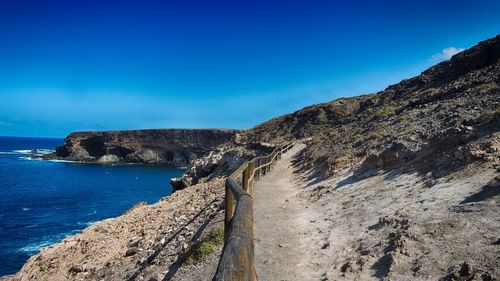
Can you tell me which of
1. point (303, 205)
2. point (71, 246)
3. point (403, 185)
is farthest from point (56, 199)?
point (403, 185)

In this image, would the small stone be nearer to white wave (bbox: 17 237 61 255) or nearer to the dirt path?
the dirt path

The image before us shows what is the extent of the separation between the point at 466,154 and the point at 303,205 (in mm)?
4913

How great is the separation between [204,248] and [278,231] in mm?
2010

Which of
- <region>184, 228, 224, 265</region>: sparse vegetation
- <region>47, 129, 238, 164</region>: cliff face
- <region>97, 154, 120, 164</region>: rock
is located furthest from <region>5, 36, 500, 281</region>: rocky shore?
<region>97, 154, 120, 164</region>: rock

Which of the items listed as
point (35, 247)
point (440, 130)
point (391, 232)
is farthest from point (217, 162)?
point (391, 232)

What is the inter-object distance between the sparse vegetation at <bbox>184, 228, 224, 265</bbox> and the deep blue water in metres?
21.9

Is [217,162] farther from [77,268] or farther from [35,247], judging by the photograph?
[77,268]

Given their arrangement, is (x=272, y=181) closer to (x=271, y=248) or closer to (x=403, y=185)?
(x=403, y=185)

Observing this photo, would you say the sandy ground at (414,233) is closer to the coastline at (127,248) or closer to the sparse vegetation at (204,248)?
the sparse vegetation at (204,248)

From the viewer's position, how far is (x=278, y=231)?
945 centimetres

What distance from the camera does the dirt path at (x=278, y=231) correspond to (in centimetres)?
684

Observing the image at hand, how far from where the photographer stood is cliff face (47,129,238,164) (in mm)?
128625

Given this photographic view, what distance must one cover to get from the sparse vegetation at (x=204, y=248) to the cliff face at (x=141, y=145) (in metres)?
119

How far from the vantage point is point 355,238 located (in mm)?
7695
